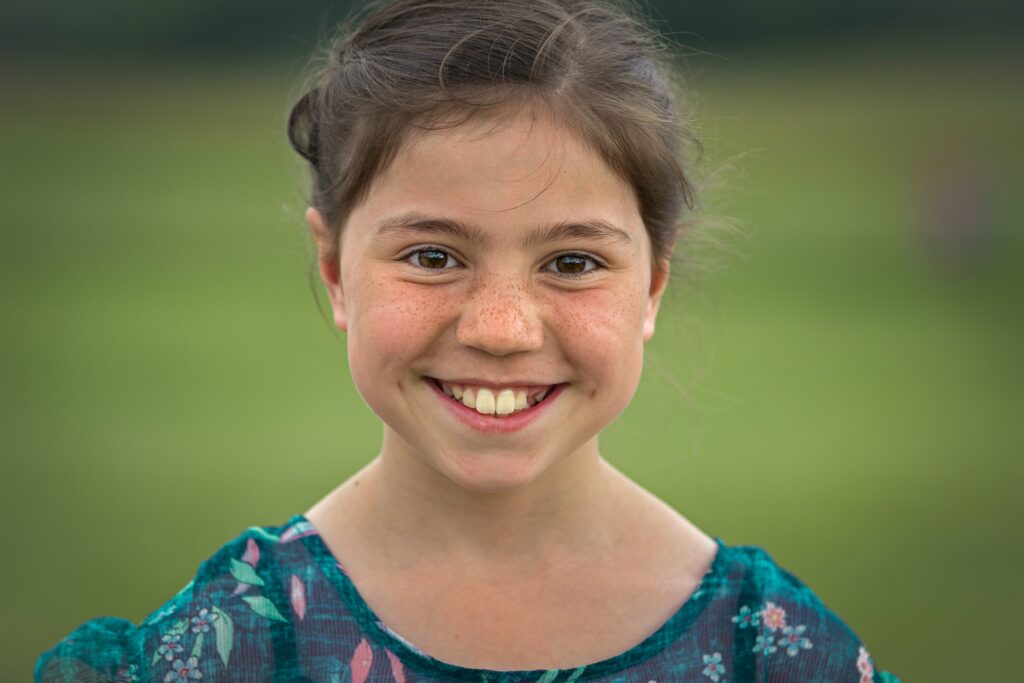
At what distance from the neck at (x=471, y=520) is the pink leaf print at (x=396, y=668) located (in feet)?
0.50

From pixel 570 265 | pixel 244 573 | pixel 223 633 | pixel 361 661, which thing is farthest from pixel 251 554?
pixel 570 265

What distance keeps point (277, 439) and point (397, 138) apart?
5.77 metres

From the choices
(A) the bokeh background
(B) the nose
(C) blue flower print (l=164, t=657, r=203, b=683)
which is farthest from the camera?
(A) the bokeh background

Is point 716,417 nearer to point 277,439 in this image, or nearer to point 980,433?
point 980,433

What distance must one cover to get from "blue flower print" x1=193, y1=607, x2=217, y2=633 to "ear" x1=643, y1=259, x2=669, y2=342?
0.80 m

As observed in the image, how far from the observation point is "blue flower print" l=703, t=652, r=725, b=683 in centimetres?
201

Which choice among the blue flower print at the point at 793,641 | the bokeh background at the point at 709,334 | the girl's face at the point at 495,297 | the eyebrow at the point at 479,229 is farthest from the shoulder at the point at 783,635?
the eyebrow at the point at 479,229

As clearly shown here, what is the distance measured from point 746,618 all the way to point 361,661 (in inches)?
23.4

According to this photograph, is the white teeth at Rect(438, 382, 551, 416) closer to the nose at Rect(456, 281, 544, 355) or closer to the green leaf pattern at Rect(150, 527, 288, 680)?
the nose at Rect(456, 281, 544, 355)

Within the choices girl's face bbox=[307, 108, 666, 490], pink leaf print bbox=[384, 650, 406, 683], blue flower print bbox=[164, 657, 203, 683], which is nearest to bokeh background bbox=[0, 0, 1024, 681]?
girl's face bbox=[307, 108, 666, 490]

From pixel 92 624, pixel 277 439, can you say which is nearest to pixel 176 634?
pixel 92 624

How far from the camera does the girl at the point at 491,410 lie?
6.22ft

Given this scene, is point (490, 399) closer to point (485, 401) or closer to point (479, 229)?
point (485, 401)

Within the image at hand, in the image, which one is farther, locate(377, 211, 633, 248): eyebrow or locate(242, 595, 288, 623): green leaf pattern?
locate(242, 595, 288, 623): green leaf pattern
